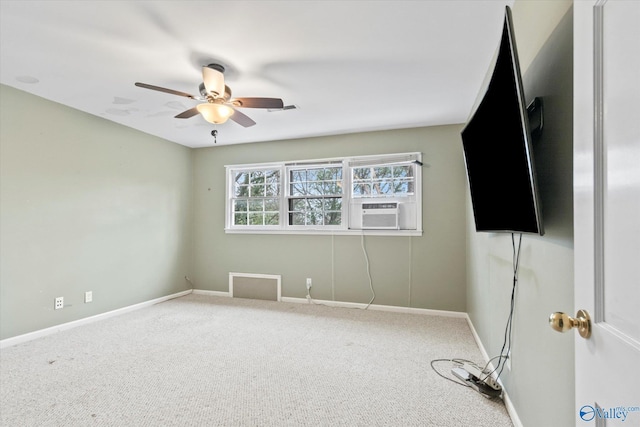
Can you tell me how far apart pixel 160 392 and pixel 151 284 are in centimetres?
253

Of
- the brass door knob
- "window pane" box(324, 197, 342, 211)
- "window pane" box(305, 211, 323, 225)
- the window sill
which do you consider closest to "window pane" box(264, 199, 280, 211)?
the window sill

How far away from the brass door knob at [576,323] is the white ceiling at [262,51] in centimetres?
172

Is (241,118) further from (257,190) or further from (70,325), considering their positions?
(70,325)

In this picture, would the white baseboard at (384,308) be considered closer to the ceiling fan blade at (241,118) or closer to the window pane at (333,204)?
the window pane at (333,204)

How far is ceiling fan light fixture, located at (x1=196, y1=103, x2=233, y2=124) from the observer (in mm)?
2318

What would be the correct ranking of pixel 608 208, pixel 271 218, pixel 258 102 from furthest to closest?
pixel 271 218 → pixel 258 102 → pixel 608 208

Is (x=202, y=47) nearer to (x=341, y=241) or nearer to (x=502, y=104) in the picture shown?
(x=502, y=104)

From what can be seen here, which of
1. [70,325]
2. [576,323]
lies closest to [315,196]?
[70,325]

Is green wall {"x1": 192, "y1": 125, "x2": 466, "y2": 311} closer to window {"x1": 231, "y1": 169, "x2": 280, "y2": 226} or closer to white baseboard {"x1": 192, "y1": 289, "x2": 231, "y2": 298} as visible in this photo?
white baseboard {"x1": 192, "y1": 289, "x2": 231, "y2": 298}

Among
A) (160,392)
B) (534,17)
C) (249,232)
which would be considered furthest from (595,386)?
(249,232)

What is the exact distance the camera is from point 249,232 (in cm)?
450

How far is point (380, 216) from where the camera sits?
A: 12.6 ft

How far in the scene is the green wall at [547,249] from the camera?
1.04 m

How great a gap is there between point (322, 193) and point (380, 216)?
926 millimetres
